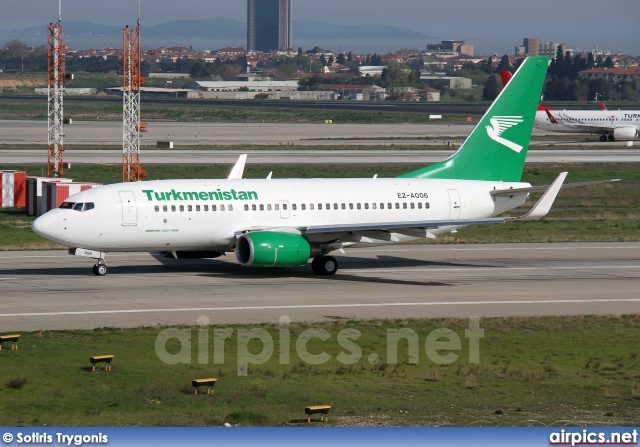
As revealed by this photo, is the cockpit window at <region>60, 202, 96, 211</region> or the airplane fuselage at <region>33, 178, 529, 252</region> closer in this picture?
the cockpit window at <region>60, 202, 96, 211</region>

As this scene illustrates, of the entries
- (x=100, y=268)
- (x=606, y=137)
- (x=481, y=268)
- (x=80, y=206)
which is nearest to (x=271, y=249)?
(x=100, y=268)

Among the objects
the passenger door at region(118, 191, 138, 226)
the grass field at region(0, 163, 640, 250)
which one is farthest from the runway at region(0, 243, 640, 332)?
the grass field at region(0, 163, 640, 250)

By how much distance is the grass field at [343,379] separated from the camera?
73.1 ft

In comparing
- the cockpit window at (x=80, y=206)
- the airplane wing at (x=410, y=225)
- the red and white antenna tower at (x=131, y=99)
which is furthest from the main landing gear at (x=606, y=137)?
the cockpit window at (x=80, y=206)

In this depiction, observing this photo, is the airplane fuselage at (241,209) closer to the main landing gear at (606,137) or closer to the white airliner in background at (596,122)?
the white airliner in background at (596,122)

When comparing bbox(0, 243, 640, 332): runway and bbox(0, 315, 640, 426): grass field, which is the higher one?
bbox(0, 315, 640, 426): grass field

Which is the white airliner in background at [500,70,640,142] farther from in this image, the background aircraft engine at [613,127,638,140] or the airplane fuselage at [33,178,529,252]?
the airplane fuselage at [33,178,529,252]

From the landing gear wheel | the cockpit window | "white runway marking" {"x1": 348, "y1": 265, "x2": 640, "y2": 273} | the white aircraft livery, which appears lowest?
"white runway marking" {"x1": 348, "y1": 265, "x2": 640, "y2": 273}

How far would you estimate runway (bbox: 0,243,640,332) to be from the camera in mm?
35219

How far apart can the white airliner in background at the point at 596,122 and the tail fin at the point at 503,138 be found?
9064 centimetres

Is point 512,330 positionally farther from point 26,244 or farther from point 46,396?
point 26,244

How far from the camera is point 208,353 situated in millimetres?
28781

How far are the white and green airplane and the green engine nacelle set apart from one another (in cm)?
4

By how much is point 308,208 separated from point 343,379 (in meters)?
19.2
